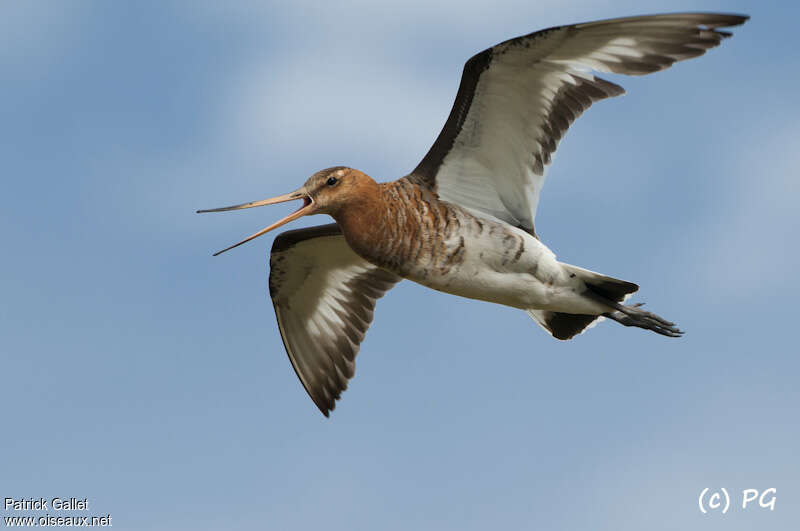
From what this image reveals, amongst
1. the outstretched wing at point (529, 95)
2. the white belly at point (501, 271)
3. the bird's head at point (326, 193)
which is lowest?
the white belly at point (501, 271)

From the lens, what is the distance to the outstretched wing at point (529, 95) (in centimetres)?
777

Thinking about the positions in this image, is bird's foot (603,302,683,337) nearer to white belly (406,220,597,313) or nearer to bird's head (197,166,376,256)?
white belly (406,220,597,313)

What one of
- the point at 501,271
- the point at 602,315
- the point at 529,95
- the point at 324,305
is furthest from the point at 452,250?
the point at 324,305

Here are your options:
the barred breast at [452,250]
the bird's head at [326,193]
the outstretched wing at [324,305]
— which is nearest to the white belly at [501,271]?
the barred breast at [452,250]

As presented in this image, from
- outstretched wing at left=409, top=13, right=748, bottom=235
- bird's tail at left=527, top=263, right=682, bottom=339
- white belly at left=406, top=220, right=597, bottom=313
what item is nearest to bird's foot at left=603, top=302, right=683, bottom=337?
bird's tail at left=527, top=263, right=682, bottom=339

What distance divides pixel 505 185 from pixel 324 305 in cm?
277

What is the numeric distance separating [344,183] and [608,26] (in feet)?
7.87

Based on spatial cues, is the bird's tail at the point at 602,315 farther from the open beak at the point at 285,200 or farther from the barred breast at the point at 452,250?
the open beak at the point at 285,200

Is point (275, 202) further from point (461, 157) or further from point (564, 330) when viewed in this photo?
point (564, 330)

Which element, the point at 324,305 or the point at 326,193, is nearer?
the point at 326,193

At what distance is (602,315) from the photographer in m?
9.05

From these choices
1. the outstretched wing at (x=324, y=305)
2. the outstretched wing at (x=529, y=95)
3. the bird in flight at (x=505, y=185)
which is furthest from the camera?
the outstretched wing at (x=324, y=305)

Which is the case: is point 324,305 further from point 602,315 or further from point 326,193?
point 602,315

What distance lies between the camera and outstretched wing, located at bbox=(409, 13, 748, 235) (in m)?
7.77
